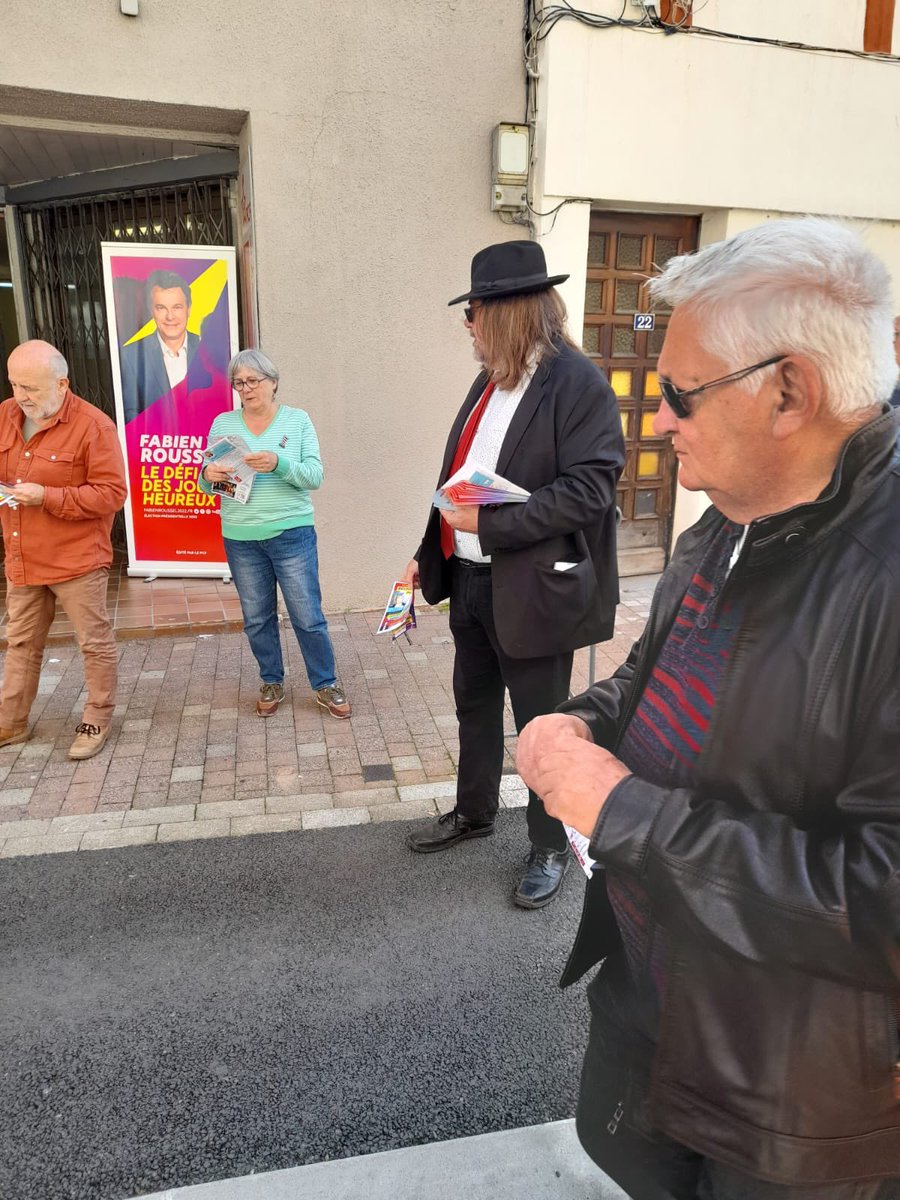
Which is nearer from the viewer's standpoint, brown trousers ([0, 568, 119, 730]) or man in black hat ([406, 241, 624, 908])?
man in black hat ([406, 241, 624, 908])

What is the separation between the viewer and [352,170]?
19.0 ft

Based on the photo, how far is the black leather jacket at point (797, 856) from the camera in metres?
1.03

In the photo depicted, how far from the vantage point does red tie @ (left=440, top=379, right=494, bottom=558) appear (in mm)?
3083

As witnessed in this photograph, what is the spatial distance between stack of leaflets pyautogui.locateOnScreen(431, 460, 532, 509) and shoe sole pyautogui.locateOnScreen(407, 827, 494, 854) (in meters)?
1.49

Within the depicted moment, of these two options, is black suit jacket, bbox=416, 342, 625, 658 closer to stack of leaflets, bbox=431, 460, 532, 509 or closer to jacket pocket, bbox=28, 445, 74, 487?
stack of leaflets, bbox=431, 460, 532, 509

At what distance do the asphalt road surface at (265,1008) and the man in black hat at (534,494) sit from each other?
17.4 inches

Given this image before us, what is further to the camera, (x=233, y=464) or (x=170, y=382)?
(x=170, y=382)

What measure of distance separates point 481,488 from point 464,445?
440 mm

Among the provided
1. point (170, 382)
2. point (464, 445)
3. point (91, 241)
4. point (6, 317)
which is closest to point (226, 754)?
point (464, 445)

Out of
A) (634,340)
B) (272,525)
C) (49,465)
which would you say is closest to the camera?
(49,465)

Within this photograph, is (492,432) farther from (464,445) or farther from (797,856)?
(797,856)

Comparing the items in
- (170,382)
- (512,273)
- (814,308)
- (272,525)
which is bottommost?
(272,525)

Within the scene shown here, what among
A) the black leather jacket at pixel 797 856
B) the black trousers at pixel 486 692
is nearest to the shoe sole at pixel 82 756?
the black trousers at pixel 486 692

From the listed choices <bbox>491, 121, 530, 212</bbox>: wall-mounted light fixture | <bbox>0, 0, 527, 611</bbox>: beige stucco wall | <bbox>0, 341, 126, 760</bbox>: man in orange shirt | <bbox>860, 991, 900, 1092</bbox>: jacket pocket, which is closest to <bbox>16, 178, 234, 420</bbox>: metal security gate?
<bbox>0, 0, 527, 611</bbox>: beige stucco wall
